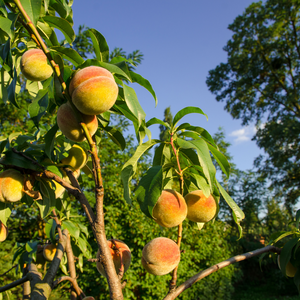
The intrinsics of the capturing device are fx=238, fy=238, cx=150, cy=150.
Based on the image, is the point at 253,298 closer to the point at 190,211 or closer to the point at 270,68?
the point at 190,211

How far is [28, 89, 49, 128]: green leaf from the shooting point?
0.81 metres

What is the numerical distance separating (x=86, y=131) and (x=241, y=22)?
1300 cm

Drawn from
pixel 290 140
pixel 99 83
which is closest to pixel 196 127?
pixel 99 83

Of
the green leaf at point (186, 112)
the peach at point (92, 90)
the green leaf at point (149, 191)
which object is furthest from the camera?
the green leaf at point (186, 112)

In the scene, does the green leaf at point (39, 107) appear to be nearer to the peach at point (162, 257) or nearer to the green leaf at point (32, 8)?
the green leaf at point (32, 8)

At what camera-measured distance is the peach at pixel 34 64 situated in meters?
0.83

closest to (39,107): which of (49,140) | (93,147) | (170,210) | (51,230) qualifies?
(49,140)

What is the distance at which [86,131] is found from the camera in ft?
2.16

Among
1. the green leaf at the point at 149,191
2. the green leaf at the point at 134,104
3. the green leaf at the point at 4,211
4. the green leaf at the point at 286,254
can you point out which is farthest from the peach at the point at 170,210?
the green leaf at the point at 4,211

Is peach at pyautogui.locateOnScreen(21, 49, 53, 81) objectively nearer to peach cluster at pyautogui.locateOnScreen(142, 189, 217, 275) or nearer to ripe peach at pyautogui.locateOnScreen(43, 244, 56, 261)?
peach cluster at pyautogui.locateOnScreen(142, 189, 217, 275)

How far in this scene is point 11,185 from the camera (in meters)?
0.89

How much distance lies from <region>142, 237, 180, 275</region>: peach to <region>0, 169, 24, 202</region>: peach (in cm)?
55

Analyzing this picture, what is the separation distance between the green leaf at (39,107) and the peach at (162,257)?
0.62 metres

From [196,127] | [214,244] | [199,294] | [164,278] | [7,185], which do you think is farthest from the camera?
[214,244]
